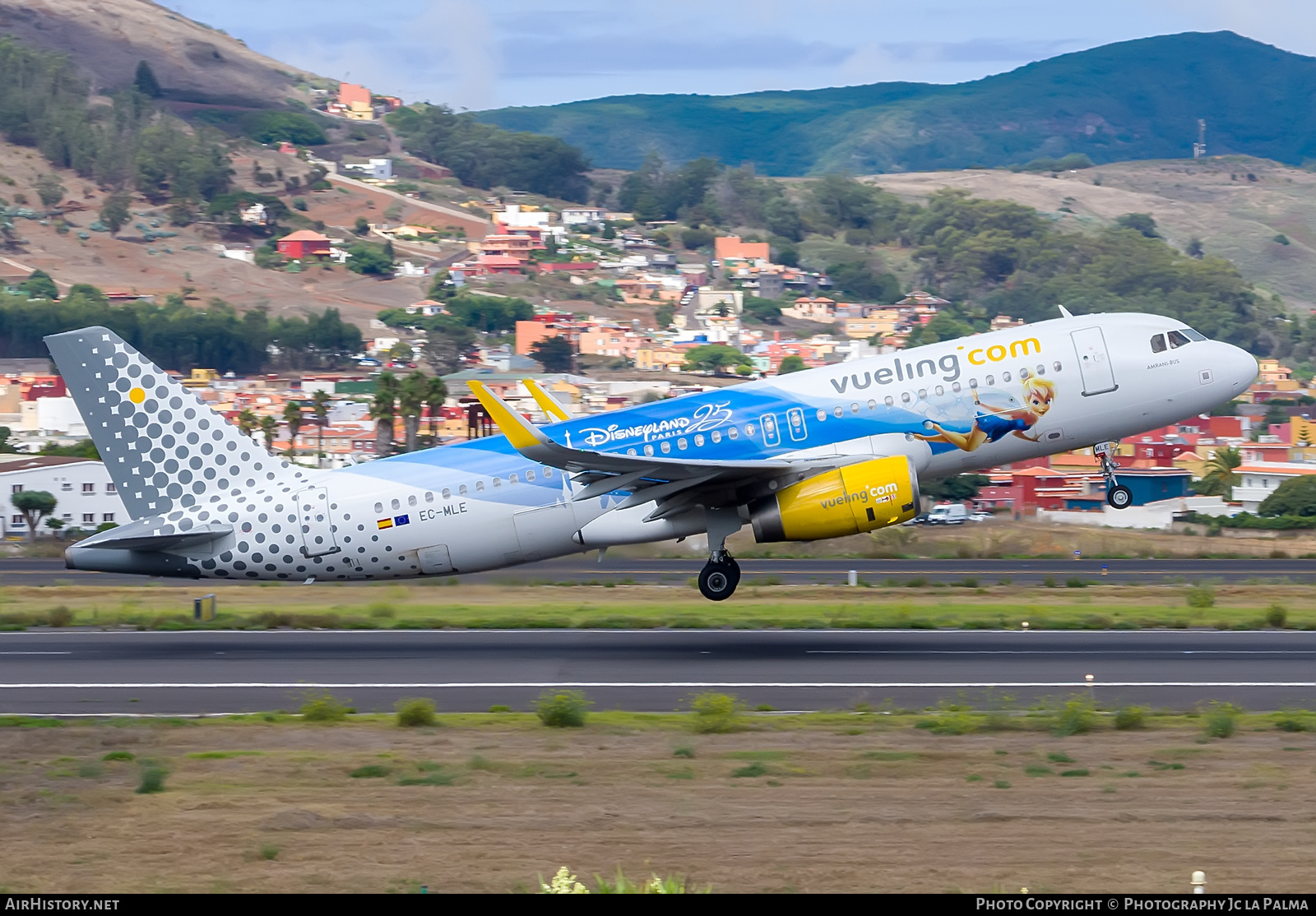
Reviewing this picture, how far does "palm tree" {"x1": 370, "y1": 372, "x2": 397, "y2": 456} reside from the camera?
3784 inches

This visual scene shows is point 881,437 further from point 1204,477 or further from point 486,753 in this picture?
point 1204,477

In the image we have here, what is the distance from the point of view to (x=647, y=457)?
90.4ft

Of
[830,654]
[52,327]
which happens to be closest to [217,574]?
[830,654]

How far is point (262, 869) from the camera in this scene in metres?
13.6

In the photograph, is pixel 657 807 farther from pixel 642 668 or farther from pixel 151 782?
pixel 642 668

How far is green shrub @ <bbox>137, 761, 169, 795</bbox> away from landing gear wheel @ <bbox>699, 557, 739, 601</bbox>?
13090mm

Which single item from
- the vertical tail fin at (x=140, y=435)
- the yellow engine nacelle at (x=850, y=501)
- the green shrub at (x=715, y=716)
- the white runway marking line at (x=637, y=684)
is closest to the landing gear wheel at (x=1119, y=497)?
the yellow engine nacelle at (x=850, y=501)

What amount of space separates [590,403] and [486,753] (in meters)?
97.0

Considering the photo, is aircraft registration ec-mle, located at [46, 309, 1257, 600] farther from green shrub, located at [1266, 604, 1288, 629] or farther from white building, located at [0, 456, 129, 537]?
white building, located at [0, 456, 129, 537]

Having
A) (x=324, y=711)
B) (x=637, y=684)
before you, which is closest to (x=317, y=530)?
(x=637, y=684)

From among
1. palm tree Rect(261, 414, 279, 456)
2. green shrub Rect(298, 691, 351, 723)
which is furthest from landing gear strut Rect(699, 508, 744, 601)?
palm tree Rect(261, 414, 279, 456)

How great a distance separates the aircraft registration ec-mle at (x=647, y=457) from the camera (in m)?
27.6

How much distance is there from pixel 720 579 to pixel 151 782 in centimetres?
1373

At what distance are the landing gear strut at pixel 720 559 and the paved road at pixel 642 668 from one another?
1.07 metres
